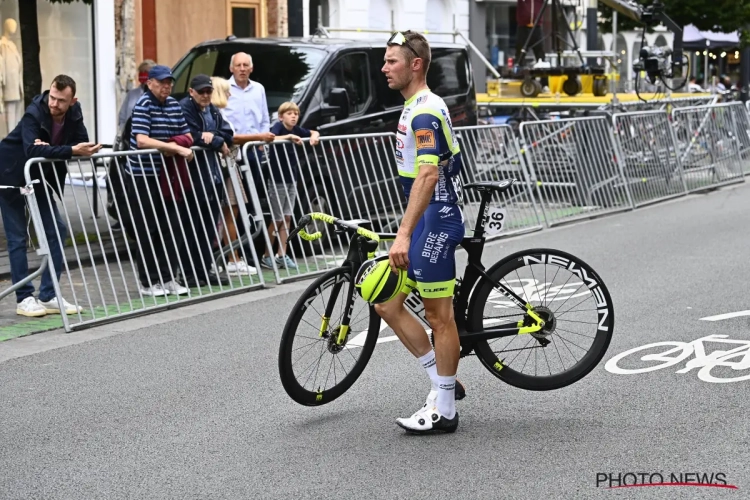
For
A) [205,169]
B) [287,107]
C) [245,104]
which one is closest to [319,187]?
[287,107]

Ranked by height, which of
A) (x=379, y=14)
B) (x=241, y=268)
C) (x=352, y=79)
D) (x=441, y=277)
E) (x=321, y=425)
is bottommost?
(x=321, y=425)

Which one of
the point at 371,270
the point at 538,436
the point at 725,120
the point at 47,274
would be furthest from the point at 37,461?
the point at 725,120

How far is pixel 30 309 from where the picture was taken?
9078mm

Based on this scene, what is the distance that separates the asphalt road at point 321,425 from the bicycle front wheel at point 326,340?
0.17 m

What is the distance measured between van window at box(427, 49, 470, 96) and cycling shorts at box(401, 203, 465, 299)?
888 centimetres

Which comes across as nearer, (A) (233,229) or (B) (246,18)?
(A) (233,229)

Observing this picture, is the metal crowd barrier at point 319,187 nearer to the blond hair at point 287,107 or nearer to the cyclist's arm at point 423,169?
the blond hair at point 287,107

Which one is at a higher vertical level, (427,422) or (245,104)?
(245,104)

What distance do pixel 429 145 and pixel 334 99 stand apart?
6669mm

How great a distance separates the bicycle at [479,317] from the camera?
6.04 metres

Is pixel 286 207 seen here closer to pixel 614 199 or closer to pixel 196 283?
pixel 196 283

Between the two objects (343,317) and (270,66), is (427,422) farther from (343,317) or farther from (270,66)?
(270,66)

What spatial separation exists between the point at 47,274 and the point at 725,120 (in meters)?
12.8

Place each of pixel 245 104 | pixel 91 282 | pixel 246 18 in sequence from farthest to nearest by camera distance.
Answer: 1. pixel 246 18
2. pixel 245 104
3. pixel 91 282
